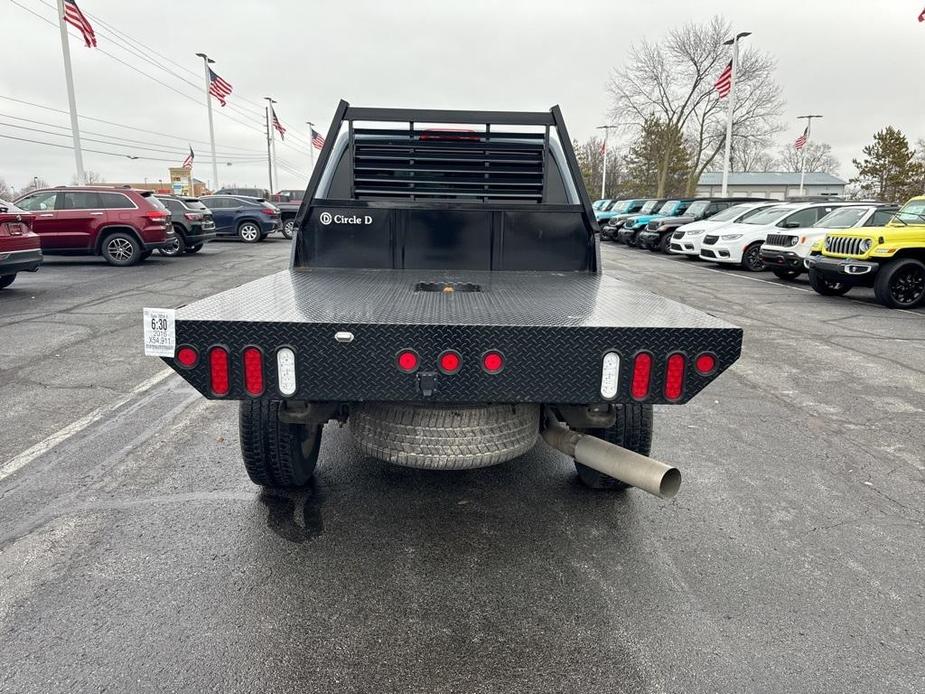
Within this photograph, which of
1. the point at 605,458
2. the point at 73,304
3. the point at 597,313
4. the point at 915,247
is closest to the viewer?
the point at 597,313

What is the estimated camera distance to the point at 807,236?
1402cm

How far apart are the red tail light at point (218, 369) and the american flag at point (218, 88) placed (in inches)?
1284

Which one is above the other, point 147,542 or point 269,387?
point 269,387

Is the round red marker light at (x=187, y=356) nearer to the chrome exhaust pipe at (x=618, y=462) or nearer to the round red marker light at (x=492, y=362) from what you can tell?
the round red marker light at (x=492, y=362)

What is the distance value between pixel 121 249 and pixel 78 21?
11.3 m

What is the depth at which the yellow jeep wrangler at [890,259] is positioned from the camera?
10.4 m

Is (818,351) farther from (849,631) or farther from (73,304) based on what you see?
(73,304)

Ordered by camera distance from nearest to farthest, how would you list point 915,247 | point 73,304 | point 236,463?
point 236,463
point 73,304
point 915,247

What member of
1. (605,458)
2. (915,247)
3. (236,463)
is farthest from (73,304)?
(915,247)

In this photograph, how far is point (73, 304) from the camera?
9695 millimetres

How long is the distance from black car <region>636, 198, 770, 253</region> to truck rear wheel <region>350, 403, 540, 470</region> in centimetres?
2046

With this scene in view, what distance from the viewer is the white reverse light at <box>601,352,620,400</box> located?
2.36 meters

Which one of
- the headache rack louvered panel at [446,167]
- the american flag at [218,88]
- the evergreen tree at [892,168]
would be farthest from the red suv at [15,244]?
the evergreen tree at [892,168]

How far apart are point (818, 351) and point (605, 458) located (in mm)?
5924
